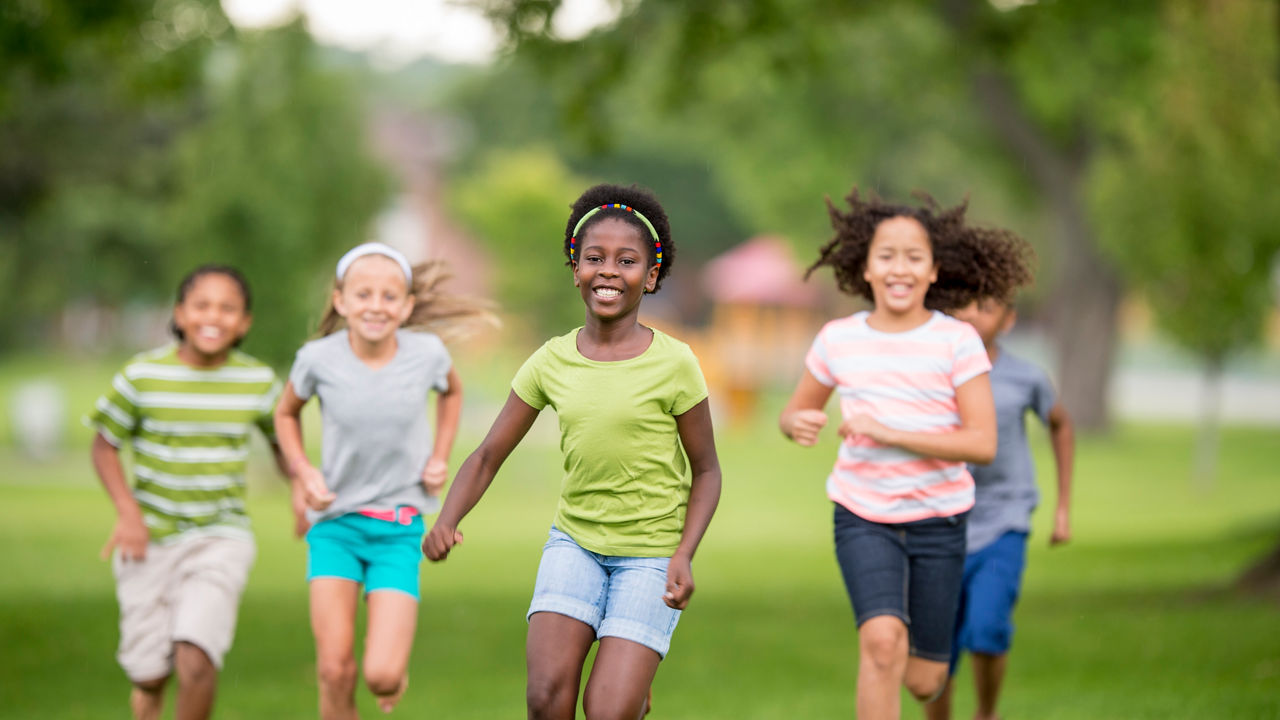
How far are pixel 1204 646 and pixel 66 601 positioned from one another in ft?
31.6

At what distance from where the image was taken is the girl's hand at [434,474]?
566cm

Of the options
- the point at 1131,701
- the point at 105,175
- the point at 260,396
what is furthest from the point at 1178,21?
the point at 105,175

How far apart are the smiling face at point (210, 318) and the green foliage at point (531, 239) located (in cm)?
3321

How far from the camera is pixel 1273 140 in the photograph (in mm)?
16531

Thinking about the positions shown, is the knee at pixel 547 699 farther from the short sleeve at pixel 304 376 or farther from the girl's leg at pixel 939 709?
the girl's leg at pixel 939 709

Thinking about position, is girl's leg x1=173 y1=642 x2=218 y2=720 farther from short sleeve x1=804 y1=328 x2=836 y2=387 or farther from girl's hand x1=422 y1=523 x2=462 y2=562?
short sleeve x1=804 y1=328 x2=836 y2=387

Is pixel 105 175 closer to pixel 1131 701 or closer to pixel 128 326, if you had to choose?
pixel 1131 701

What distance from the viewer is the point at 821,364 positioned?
18.2 feet

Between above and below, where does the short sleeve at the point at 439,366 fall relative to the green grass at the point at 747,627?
above

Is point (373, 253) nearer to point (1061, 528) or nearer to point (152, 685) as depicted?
point (152, 685)

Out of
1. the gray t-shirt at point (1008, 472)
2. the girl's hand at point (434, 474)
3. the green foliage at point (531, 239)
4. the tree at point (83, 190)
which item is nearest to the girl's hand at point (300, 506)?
the girl's hand at point (434, 474)

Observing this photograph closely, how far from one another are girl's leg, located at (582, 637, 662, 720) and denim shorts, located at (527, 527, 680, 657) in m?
0.03

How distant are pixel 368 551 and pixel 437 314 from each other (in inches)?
44.8

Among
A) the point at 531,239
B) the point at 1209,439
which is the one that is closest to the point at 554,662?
the point at 1209,439
